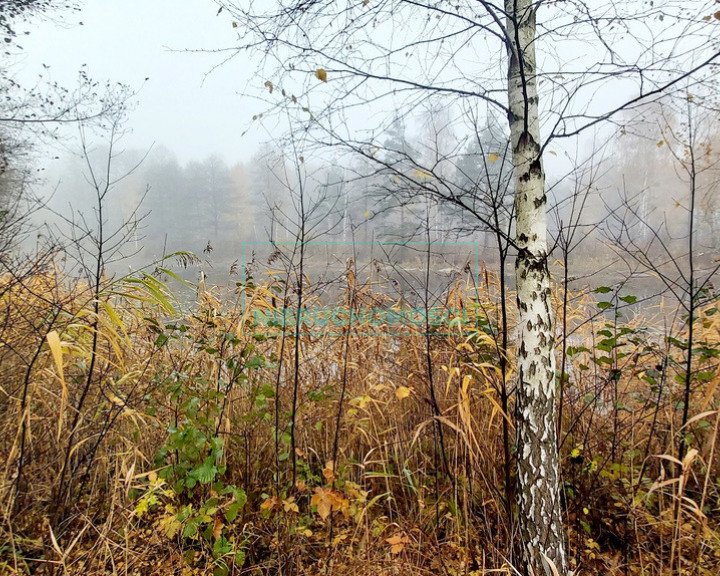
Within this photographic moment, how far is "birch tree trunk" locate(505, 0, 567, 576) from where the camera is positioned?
1328mm

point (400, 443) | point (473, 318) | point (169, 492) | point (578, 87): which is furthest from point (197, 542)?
point (578, 87)

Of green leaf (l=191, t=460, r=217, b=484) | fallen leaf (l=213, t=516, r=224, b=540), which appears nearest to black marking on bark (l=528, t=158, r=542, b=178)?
green leaf (l=191, t=460, r=217, b=484)

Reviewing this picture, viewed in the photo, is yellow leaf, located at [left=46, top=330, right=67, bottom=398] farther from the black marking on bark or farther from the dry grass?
the black marking on bark

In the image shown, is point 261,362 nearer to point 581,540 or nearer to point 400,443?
point 400,443

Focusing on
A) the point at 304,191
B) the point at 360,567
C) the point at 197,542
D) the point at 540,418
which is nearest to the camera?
the point at 540,418

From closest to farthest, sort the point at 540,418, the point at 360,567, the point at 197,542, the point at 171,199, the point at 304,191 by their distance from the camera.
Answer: the point at 540,418
the point at 360,567
the point at 197,542
the point at 304,191
the point at 171,199

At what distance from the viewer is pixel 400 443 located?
1.99 meters

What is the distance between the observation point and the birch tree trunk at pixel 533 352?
52.3 inches

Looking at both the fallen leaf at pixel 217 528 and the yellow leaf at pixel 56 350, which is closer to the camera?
the yellow leaf at pixel 56 350

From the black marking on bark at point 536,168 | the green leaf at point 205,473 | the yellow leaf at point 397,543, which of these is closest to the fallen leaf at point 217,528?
the green leaf at point 205,473

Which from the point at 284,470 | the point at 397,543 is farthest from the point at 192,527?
the point at 397,543

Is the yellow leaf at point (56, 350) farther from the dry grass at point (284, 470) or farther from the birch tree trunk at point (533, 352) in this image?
the birch tree trunk at point (533, 352)

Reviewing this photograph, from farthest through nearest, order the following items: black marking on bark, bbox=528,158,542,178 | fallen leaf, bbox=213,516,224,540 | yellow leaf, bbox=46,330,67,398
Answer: fallen leaf, bbox=213,516,224,540 → black marking on bark, bbox=528,158,542,178 → yellow leaf, bbox=46,330,67,398

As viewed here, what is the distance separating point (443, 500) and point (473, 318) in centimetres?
120
